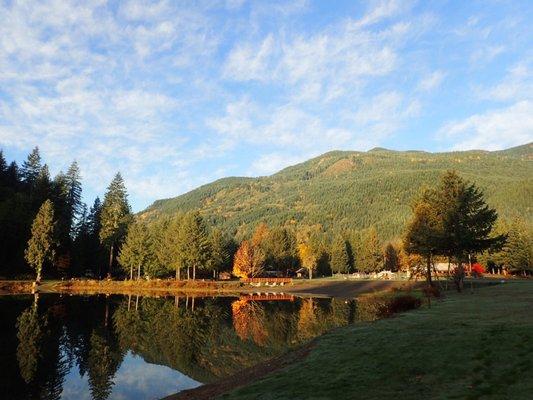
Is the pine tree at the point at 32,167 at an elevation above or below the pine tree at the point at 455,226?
above

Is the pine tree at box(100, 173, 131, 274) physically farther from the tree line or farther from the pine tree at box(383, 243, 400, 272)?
the pine tree at box(383, 243, 400, 272)

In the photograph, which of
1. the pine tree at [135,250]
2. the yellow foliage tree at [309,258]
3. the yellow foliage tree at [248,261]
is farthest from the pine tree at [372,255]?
the pine tree at [135,250]

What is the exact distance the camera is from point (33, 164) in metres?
102

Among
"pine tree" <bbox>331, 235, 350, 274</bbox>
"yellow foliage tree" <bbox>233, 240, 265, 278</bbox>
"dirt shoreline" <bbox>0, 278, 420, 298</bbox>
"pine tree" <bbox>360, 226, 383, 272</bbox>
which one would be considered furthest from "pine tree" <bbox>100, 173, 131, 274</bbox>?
"pine tree" <bbox>360, 226, 383, 272</bbox>

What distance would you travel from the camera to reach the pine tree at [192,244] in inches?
3561

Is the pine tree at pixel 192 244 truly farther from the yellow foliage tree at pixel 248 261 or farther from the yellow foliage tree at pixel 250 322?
the yellow foliage tree at pixel 250 322

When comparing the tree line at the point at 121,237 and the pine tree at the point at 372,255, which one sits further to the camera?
the pine tree at the point at 372,255

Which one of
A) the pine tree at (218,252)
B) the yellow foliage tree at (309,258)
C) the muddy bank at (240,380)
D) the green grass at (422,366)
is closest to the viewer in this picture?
the green grass at (422,366)

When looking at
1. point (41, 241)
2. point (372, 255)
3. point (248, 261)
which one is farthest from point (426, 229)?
point (372, 255)

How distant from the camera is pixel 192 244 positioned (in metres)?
91.0

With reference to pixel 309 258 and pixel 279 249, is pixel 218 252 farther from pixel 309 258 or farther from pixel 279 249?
pixel 309 258

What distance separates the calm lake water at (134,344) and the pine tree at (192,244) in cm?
3658

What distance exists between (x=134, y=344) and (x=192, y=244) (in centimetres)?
5921

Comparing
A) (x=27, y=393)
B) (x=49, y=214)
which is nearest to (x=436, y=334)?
(x=27, y=393)
